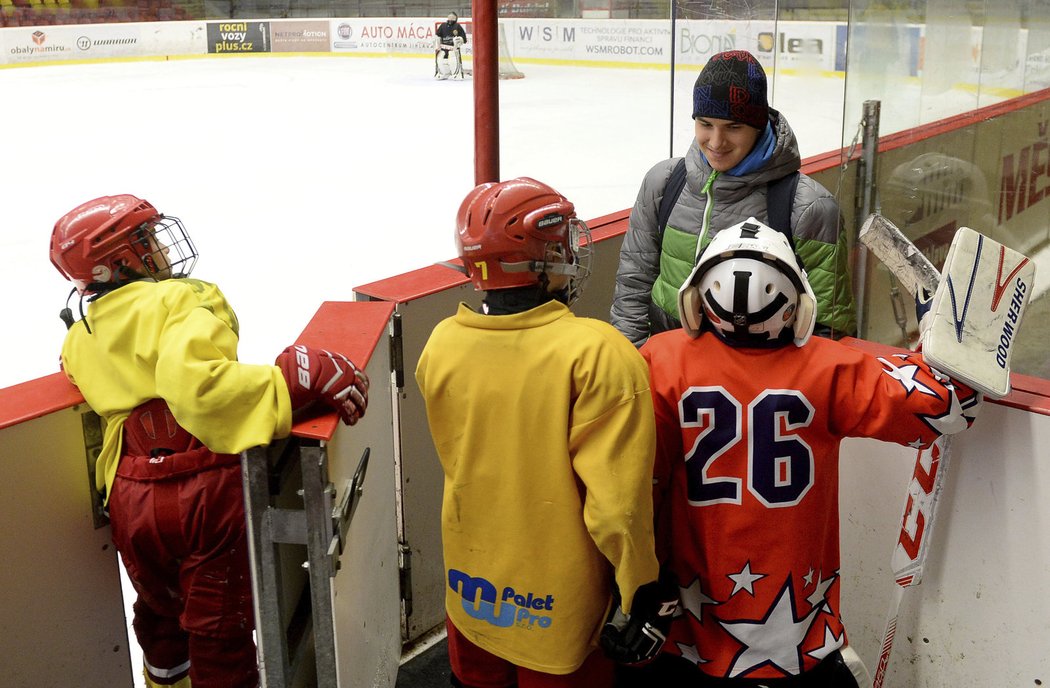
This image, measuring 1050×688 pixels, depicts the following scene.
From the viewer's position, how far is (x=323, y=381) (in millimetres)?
1281

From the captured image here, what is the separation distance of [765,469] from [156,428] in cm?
85

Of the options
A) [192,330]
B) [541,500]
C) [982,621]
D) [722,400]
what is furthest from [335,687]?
[982,621]

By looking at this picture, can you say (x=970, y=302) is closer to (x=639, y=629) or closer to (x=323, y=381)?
(x=639, y=629)

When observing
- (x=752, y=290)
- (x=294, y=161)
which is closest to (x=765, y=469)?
(x=752, y=290)

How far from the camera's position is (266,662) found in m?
1.28

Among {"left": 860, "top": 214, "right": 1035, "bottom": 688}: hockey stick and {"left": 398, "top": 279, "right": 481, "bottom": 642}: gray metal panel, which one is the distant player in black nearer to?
{"left": 398, "top": 279, "right": 481, "bottom": 642}: gray metal panel

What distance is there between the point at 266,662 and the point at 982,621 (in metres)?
1.02

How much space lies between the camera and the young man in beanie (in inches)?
63.2

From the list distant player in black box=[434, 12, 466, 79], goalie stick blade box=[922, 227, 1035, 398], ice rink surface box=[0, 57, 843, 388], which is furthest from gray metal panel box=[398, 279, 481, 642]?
distant player in black box=[434, 12, 466, 79]

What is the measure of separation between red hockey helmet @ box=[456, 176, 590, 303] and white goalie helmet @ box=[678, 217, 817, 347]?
0.17 metres

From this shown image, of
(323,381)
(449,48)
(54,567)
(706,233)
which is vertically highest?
(449,48)

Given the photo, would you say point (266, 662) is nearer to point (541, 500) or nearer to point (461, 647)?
point (461, 647)

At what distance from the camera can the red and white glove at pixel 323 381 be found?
1.28 metres

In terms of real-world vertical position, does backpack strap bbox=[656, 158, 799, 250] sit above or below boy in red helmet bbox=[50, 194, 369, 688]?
above
